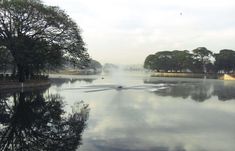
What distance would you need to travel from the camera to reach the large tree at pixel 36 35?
5672 centimetres

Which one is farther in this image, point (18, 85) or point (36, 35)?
point (36, 35)

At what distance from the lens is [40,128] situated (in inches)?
782

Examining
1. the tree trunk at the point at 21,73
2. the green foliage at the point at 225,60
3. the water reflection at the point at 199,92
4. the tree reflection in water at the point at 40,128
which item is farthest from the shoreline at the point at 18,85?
Result: the green foliage at the point at 225,60

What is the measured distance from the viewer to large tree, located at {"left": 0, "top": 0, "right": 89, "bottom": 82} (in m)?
56.7

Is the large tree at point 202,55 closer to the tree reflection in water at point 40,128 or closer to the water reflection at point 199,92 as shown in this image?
the water reflection at point 199,92

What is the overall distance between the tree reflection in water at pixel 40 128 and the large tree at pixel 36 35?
2930 centimetres

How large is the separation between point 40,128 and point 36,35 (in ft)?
143

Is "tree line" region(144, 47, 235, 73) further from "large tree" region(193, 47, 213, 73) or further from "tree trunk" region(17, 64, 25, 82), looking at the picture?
"tree trunk" region(17, 64, 25, 82)

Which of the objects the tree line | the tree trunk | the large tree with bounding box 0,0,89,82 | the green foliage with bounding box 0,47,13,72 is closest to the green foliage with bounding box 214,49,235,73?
the tree line

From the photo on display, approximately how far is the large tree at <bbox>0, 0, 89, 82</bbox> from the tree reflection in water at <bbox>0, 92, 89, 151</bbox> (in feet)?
96.1

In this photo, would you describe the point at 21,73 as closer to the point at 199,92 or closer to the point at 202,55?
the point at 199,92

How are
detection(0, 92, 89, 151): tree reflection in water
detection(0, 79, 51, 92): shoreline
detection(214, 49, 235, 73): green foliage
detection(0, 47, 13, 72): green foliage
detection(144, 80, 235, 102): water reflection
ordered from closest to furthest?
detection(0, 92, 89, 151): tree reflection in water < detection(144, 80, 235, 102): water reflection < detection(0, 79, 51, 92): shoreline < detection(0, 47, 13, 72): green foliage < detection(214, 49, 235, 73): green foliage

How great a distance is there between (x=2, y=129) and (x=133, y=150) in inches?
321

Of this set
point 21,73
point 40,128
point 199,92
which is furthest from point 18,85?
point 40,128
